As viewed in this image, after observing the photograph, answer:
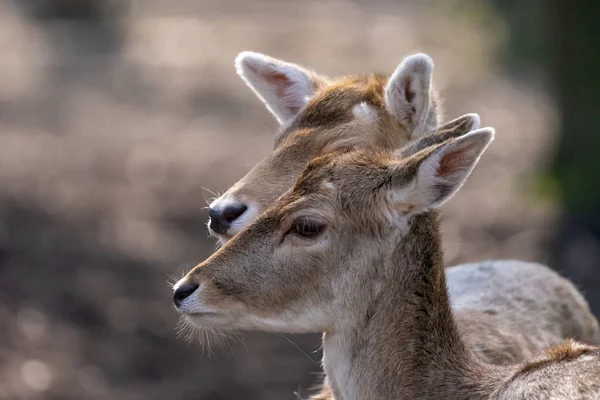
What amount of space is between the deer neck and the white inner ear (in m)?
1.90

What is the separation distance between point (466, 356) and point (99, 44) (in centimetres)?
1567

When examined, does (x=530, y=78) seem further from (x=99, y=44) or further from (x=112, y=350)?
Result: (x=112, y=350)

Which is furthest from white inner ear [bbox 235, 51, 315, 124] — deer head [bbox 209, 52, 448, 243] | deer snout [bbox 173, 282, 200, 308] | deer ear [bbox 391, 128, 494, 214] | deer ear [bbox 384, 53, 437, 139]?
deer snout [bbox 173, 282, 200, 308]

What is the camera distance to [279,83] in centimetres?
659

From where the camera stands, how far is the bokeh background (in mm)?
9461

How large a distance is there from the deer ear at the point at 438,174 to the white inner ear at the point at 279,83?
72.5 inches

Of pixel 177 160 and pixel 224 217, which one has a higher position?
pixel 177 160

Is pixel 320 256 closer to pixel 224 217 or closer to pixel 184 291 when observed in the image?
pixel 184 291

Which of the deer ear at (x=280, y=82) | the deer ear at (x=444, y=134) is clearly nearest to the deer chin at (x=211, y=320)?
the deer ear at (x=444, y=134)

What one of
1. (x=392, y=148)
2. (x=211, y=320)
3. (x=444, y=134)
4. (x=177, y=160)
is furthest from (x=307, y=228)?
(x=177, y=160)

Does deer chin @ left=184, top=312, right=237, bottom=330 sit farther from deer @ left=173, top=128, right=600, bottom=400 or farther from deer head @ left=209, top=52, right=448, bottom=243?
deer head @ left=209, top=52, right=448, bottom=243

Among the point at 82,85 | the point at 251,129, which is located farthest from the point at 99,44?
the point at 251,129

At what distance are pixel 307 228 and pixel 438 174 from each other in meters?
0.60

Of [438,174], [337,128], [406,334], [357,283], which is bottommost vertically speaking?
[406,334]
